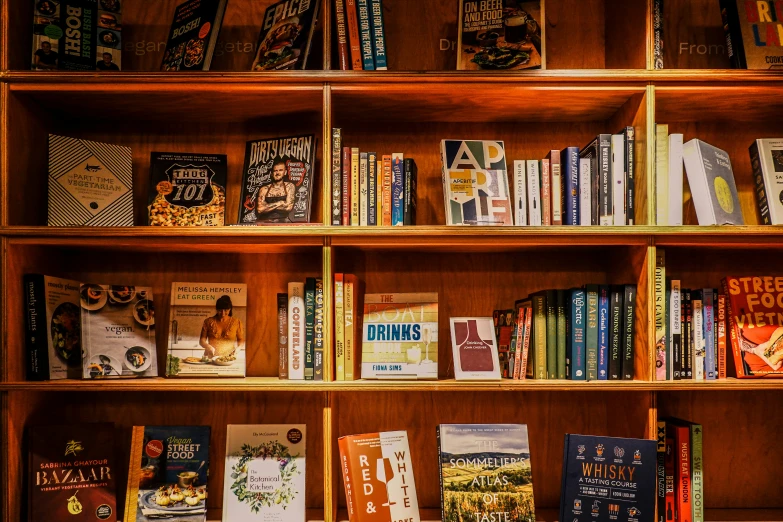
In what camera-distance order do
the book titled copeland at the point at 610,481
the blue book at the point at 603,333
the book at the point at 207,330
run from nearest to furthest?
the book titled copeland at the point at 610,481, the blue book at the point at 603,333, the book at the point at 207,330

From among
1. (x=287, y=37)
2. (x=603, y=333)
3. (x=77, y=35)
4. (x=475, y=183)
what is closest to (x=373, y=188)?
(x=475, y=183)

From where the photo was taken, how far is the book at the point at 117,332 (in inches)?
79.1

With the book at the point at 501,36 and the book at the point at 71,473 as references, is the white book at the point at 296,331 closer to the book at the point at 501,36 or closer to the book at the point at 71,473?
the book at the point at 71,473

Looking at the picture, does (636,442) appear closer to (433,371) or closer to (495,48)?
(433,371)

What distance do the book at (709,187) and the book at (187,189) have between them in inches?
59.2

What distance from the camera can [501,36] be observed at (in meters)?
2.00

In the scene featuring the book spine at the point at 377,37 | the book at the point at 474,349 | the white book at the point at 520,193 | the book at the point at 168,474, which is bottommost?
the book at the point at 168,474

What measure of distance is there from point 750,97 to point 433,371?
1304 mm

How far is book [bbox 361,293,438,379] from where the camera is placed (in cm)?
197

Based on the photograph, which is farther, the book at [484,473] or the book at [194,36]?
the book at [194,36]

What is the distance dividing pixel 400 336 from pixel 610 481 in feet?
2.41

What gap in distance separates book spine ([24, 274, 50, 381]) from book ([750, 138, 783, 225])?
2255 millimetres

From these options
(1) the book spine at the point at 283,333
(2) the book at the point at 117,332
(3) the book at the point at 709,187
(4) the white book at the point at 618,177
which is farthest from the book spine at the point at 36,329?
(3) the book at the point at 709,187

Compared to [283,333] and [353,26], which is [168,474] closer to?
[283,333]
